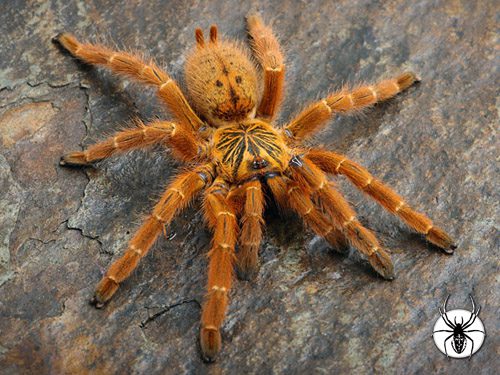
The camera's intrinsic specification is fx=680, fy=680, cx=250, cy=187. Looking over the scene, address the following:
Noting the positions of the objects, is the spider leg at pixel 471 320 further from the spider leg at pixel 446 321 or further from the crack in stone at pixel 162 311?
the crack in stone at pixel 162 311

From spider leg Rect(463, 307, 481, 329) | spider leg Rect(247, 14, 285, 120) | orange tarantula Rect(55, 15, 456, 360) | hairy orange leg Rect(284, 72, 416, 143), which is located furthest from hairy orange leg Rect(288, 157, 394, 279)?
spider leg Rect(247, 14, 285, 120)

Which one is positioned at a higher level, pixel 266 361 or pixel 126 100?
pixel 126 100

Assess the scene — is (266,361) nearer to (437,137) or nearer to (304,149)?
(304,149)

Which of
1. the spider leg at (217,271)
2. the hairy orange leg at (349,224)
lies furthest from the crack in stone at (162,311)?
the hairy orange leg at (349,224)

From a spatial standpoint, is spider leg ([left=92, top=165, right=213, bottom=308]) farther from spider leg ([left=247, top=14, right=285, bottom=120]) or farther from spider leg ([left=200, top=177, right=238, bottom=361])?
spider leg ([left=247, top=14, right=285, bottom=120])

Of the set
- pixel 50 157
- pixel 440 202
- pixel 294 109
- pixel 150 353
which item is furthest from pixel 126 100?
pixel 440 202

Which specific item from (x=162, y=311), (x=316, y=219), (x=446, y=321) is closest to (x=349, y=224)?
(x=316, y=219)

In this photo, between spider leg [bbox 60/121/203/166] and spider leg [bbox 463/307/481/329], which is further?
spider leg [bbox 60/121/203/166]

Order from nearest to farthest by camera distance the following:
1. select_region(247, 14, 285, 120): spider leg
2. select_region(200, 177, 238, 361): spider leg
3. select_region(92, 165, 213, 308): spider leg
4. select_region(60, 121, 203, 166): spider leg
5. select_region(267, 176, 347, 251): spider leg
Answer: select_region(200, 177, 238, 361): spider leg, select_region(92, 165, 213, 308): spider leg, select_region(267, 176, 347, 251): spider leg, select_region(60, 121, 203, 166): spider leg, select_region(247, 14, 285, 120): spider leg
